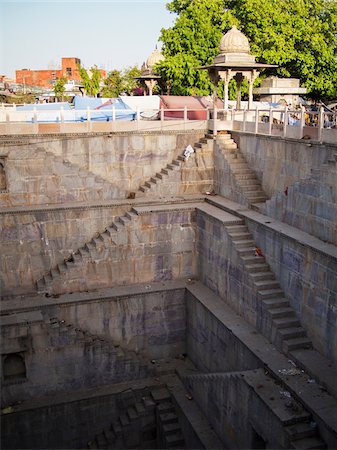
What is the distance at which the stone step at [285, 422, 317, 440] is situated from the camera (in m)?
10.0

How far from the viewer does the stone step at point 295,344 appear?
12.3 m

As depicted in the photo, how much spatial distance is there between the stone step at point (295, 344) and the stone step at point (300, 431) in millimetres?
2407

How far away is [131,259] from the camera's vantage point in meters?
16.9

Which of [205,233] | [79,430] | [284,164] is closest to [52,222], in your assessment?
[205,233]

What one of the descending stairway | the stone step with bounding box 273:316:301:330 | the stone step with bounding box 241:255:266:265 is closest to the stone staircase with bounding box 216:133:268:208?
the stone step with bounding box 241:255:266:265

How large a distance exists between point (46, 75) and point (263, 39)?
60405 mm

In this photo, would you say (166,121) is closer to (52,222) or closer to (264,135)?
(264,135)

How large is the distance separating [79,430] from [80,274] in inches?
190

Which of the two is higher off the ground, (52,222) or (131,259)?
(52,222)

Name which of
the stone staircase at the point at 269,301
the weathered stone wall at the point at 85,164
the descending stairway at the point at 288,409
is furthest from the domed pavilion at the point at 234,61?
the descending stairway at the point at 288,409

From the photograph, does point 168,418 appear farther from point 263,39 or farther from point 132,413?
point 263,39

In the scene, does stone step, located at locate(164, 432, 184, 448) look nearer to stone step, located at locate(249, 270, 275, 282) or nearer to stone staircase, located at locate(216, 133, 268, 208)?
stone step, located at locate(249, 270, 275, 282)

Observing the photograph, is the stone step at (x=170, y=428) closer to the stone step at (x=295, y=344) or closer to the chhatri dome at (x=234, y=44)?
the stone step at (x=295, y=344)

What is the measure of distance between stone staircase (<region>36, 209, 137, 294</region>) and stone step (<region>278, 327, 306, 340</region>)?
20.8 feet
